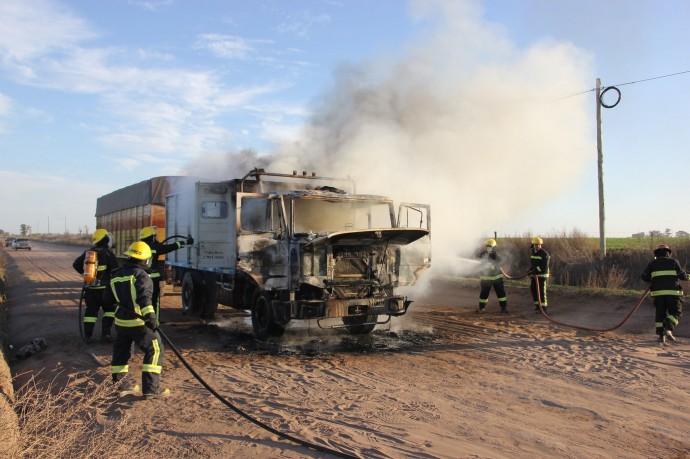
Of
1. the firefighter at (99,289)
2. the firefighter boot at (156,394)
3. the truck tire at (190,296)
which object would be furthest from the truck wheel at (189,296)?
the firefighter boot at (156,394)

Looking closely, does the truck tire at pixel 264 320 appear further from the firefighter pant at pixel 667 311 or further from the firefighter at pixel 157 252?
the firefighter pant at pixel 667 311

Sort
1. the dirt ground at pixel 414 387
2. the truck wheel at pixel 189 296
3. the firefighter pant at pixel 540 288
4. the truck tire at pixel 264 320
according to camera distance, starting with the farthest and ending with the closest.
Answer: the firefighter pant at pixel 540 288 → the truck wheel at pixel 189 296 → the truck tire at pixel 264 320 → the dirt ground at pixel 414 387

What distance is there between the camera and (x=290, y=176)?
9.74 metres

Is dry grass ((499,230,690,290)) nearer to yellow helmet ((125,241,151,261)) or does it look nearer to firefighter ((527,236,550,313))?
firefighter ((527,236,550,313))

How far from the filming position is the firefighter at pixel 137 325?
17.9ft

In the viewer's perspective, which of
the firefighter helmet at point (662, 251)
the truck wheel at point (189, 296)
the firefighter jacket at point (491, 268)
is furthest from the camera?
the firefighter jacket at point (491, 268)

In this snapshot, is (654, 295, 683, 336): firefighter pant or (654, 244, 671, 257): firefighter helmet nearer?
(654, 295, 683, 336): firefighter pant

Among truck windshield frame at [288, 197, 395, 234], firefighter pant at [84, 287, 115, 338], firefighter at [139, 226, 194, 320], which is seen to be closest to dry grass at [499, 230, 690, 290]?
truck windshield frame at [288, 197, 395, 234]

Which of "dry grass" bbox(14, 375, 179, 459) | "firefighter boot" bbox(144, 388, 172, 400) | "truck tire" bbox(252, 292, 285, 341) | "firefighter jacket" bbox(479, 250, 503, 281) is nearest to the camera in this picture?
"dry grass" bbox(14, 375, 179, 459)

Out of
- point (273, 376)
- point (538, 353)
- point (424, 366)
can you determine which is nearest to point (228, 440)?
point (273, 376)

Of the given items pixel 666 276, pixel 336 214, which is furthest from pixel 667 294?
pixel 336 214

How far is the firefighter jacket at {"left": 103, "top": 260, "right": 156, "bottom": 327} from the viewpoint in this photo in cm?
549

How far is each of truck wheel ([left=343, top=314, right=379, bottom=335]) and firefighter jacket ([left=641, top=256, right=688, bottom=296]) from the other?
4.49 metres

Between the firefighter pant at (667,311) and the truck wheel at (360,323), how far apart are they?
4514 millimetres
